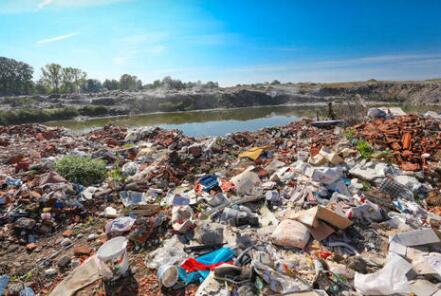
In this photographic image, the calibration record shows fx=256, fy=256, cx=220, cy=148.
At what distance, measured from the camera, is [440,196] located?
11.5 feet

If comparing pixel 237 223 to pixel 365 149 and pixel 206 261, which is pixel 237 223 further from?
pixel 365 149

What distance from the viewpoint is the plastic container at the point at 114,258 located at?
2383 millimetres

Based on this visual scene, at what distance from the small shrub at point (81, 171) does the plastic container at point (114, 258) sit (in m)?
2.96

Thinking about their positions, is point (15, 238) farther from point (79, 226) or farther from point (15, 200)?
point (15, 200)

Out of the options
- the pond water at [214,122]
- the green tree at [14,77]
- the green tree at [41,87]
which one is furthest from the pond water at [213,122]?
the green tree at [41,87]

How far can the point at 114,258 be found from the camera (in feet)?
7.98

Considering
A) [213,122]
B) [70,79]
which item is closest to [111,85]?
[70,79]

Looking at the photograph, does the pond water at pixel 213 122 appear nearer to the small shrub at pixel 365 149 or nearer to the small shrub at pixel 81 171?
the small shrub at pixel 365 149

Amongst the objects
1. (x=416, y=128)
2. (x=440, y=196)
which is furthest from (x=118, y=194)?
(x=416, y=128)

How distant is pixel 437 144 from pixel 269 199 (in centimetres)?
378

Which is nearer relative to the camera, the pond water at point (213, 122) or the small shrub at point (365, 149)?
the small shrub at point (365, 149)

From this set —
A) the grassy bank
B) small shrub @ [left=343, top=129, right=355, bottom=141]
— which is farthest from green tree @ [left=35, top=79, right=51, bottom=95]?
small shrub @ [left=343, top=129, right=355, bottom=141]

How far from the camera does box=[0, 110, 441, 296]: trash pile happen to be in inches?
89.7

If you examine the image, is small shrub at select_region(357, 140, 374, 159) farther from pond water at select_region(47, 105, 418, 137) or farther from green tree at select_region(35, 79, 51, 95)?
green tree at select_region(35, 79, 51, 95)
